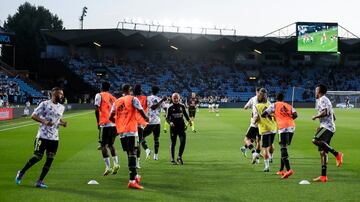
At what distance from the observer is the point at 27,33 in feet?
310

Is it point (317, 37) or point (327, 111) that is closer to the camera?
point (327, 111)

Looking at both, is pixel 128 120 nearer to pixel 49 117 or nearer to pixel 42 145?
pixel 49 117

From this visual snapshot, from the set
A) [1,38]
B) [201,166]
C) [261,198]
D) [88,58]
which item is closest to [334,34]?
[88,58]

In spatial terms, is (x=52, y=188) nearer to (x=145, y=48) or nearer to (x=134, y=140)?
(x=134, y=140)

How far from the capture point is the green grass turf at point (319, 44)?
68312mm

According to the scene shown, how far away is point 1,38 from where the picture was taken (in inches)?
2443

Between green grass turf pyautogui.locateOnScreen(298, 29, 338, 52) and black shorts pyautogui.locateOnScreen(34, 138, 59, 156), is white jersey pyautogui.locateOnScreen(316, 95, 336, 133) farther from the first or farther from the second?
green grass turf pyautogui.locateOnScreen(298, 29, 338, 52)

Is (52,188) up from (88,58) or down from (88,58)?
down

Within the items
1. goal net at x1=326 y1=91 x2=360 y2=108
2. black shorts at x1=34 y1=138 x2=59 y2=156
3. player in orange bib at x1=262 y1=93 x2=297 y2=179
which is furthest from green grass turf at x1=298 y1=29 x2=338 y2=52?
black shorts at x1=34 y1=138 x2=59 y2=156

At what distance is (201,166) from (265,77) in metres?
73.8

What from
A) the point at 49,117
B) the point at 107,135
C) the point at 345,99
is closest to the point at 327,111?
the point at 107,135

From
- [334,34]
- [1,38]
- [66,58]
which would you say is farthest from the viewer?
[66,58]

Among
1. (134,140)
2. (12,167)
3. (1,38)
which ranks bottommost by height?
(12,167)

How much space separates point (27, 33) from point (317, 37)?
53987mm
